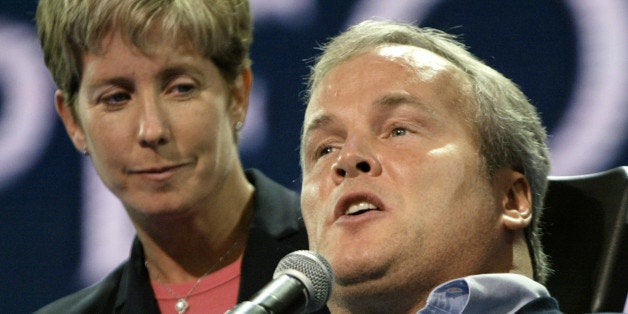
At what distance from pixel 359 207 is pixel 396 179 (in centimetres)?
8

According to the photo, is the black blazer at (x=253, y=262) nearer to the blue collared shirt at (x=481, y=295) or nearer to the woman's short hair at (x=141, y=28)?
the woman's short hair at (x=141, y=28)

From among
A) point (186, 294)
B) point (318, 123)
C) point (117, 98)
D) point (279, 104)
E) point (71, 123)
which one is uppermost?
point (318, 123)

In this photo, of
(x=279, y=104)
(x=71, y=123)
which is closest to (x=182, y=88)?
(x=71, y=123)

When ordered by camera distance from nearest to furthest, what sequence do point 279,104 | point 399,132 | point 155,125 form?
point 399,132, point 155,125, point 279,104

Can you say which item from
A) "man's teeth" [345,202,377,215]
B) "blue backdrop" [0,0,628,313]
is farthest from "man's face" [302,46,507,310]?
"blue backdrop" [0,0,628,313]

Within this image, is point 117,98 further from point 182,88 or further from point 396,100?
point 396,100

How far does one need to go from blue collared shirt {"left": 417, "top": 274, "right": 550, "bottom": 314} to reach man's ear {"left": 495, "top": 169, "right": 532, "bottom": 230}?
15cm

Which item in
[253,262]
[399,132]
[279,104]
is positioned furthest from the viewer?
[279,104]

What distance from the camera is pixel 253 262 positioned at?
7.78 feet

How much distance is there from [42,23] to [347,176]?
944mm

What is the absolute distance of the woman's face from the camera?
2260mm

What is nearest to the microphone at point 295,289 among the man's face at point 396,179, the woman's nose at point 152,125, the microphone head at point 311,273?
the microphone head at point 311,273

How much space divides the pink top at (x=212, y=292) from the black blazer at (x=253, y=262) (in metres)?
0.04

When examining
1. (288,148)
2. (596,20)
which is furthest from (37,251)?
A: (596,20)
